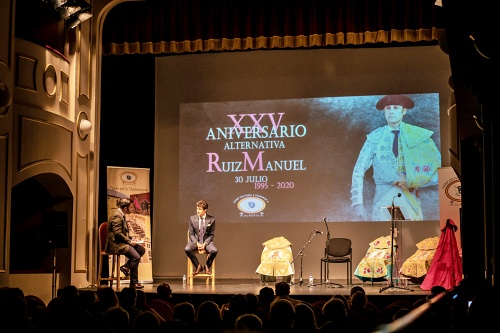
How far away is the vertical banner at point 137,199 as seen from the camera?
10.9 metres

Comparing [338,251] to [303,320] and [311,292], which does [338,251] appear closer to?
[311,292]

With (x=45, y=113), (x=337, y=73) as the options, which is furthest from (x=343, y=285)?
(x=45, y=113)

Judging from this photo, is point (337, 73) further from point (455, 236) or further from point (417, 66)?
point (455, 236)

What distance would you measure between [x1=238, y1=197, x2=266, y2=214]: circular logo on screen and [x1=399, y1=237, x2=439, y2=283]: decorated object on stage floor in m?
2.48

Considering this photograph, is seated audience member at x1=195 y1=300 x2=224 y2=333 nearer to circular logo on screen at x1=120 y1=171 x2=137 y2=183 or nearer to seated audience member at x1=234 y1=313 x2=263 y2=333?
seated audience member at x1=234 y1=313 x2=263 y2=333

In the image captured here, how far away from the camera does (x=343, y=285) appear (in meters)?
9.96

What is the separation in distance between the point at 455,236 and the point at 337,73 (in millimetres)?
3307

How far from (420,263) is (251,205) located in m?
2.84

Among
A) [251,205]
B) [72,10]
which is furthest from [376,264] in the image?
[72,10]

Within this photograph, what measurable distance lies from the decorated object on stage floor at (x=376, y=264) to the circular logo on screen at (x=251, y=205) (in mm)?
1854

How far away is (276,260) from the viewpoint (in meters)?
10.5

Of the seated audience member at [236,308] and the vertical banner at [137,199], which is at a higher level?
the vertical banner at [137,199]

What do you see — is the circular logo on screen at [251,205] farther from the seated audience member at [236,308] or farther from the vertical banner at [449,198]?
the seated audience member at [236,308]

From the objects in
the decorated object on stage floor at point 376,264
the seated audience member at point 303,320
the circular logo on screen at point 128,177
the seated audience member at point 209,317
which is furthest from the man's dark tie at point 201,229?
the seated audience member at point 303,320
